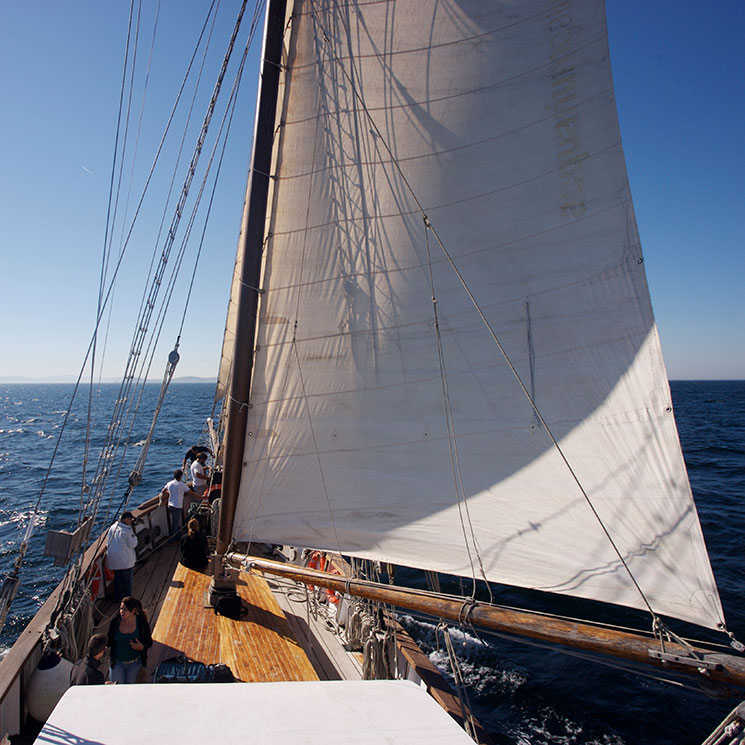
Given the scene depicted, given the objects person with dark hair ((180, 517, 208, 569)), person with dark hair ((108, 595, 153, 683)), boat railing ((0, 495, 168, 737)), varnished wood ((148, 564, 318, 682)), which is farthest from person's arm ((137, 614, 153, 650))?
person with dark hair ((180, 517, 208, 569))

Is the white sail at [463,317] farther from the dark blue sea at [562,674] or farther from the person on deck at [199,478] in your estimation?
the person on deck at [199,478]

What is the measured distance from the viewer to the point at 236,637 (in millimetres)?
5625

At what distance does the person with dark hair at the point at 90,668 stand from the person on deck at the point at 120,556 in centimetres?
162

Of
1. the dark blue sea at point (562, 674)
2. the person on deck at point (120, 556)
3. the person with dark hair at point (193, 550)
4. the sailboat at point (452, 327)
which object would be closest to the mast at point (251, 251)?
the sailboat at point (452, 327)

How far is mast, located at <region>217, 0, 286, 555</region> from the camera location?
17.1 feet

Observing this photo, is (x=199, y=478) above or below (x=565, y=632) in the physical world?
below

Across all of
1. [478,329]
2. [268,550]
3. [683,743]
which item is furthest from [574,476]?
[268,550]

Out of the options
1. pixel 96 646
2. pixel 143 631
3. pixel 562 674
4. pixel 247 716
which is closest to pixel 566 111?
pixel 247 716

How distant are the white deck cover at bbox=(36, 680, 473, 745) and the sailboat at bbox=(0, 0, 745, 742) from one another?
150 cm

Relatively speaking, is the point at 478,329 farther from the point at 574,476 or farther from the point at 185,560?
the point at 185,560

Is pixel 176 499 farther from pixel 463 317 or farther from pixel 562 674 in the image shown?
pixel 562 674

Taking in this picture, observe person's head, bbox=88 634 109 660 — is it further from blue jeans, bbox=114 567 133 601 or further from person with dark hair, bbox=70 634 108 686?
blue jeans, bbox=114 567 133 601

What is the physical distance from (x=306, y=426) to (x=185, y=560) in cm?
432

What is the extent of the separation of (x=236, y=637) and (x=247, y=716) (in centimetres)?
385
